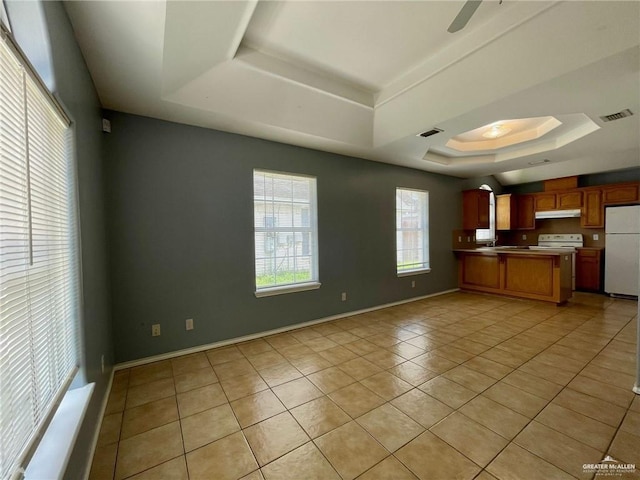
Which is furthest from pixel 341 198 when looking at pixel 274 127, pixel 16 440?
pixel 16 440

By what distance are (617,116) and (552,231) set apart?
4563 mm

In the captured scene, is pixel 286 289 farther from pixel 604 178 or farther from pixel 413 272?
pixel 604 178

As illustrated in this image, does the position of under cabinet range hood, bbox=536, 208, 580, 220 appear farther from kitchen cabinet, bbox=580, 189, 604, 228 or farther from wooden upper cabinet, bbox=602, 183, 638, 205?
wooden upper cabinet, bbox=602, 183, 638, 205

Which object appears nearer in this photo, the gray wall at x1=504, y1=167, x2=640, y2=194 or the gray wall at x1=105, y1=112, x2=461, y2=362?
the gray wall at x1=105, y1=112, x2=461, y2=362

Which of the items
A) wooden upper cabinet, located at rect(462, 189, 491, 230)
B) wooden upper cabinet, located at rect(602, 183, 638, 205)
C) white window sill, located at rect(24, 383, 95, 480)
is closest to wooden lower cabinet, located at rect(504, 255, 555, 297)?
wooden upper cabinet, located at rect(462, 189, 491, 230)

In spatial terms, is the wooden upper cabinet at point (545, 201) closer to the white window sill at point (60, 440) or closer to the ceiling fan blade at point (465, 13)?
the ceiling fan blade at point (465, 13)

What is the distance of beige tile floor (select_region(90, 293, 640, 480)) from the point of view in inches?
57.4

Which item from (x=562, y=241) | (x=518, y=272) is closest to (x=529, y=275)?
(x=518, y=272)

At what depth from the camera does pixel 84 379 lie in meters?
1.61

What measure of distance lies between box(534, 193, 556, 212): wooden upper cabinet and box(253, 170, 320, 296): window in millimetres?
5869

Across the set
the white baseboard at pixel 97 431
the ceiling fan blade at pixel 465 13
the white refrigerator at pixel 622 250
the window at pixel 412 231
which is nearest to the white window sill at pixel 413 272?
the window at pixel 412 231

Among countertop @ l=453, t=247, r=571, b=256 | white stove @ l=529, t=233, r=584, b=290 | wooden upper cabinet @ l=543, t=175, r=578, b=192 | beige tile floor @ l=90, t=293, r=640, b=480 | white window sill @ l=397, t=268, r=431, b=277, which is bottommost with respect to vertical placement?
beige tile floor @ l=90, t=293, r=640, b=480

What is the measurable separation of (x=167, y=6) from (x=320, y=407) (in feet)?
8.91

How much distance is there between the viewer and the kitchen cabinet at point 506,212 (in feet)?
21.5
